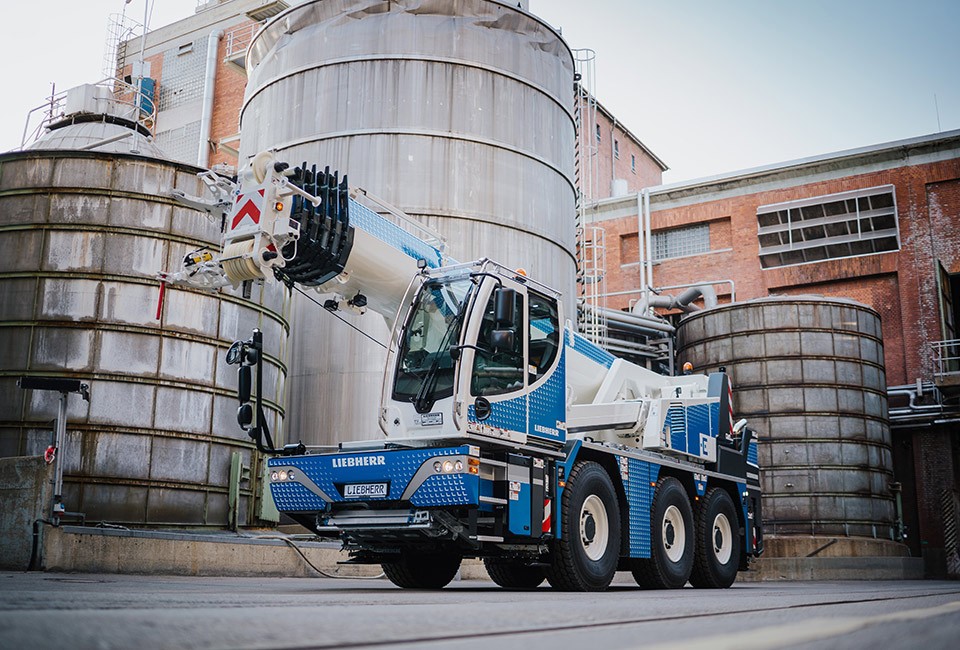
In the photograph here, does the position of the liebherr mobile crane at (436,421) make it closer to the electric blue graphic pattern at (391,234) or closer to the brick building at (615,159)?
the electric blue graphic pattern at (391,234)

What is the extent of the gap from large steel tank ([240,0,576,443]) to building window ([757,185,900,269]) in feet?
55.9

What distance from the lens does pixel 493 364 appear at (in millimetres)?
9742

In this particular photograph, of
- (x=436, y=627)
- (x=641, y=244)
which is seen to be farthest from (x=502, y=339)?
(x=641, y=244)

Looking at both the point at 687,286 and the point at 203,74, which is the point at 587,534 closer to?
the point at 687,286

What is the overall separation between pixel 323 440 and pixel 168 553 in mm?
5167

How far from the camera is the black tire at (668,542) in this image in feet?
38.2

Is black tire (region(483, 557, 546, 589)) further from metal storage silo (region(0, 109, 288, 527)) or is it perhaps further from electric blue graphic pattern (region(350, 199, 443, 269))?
metal storage silo (region(0, 109, 288, 527))

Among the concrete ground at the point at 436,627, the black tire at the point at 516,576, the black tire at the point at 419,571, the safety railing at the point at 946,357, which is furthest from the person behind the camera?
the safety railing at the point at 946,357

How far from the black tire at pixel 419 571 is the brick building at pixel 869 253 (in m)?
21.5

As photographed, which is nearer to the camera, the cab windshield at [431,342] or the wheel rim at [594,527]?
the cab windshield at [431,342]

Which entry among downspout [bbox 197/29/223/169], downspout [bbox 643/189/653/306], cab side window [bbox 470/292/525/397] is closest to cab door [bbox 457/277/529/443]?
cab side window [bbox 470/292/525/397]

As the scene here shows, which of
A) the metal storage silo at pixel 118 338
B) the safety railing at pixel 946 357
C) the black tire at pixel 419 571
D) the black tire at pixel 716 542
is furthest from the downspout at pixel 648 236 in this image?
the black tire at pixel 419 571

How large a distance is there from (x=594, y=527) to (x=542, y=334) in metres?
2.19

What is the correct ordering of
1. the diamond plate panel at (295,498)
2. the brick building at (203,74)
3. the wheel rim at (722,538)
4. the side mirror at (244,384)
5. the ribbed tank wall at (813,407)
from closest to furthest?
the side mirror at (244,384)
the diamond plate panel at (295,498)
the wheel rim at (722,538)
the ribbed tank wall at (813,407)
the brick building at (203,74)
